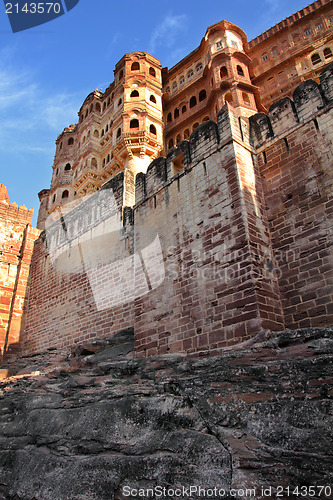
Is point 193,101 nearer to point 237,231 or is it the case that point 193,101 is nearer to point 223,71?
point 223,71

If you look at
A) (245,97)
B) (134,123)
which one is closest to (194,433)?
(245,97)

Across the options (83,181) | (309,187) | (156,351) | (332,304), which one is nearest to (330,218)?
(309,187)

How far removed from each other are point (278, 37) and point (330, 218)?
2696 cm

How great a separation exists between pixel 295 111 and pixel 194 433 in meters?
6.94

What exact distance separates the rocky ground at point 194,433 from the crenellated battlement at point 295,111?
4.86m

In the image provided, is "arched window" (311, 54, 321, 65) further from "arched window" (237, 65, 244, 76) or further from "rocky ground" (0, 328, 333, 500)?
"rocky ground" (0, 328, 333, 500)

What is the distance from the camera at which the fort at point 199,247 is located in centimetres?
651

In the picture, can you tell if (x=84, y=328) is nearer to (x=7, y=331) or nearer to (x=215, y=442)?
(x=7, y=331)

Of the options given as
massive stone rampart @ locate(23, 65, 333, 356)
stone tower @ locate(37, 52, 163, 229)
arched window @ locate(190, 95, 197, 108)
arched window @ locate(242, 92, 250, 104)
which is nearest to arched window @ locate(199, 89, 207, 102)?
arched window @ locate(190, 95, 197, 108)

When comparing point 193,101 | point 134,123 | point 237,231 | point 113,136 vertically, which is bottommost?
point 237,231

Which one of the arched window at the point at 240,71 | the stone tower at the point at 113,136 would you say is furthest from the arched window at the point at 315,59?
the stone tower at the point at 113,136

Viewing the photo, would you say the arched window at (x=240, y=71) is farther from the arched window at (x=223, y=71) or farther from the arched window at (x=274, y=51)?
the arched window at (x=274, y=51)

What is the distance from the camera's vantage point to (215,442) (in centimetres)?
346

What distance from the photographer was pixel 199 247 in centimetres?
768
